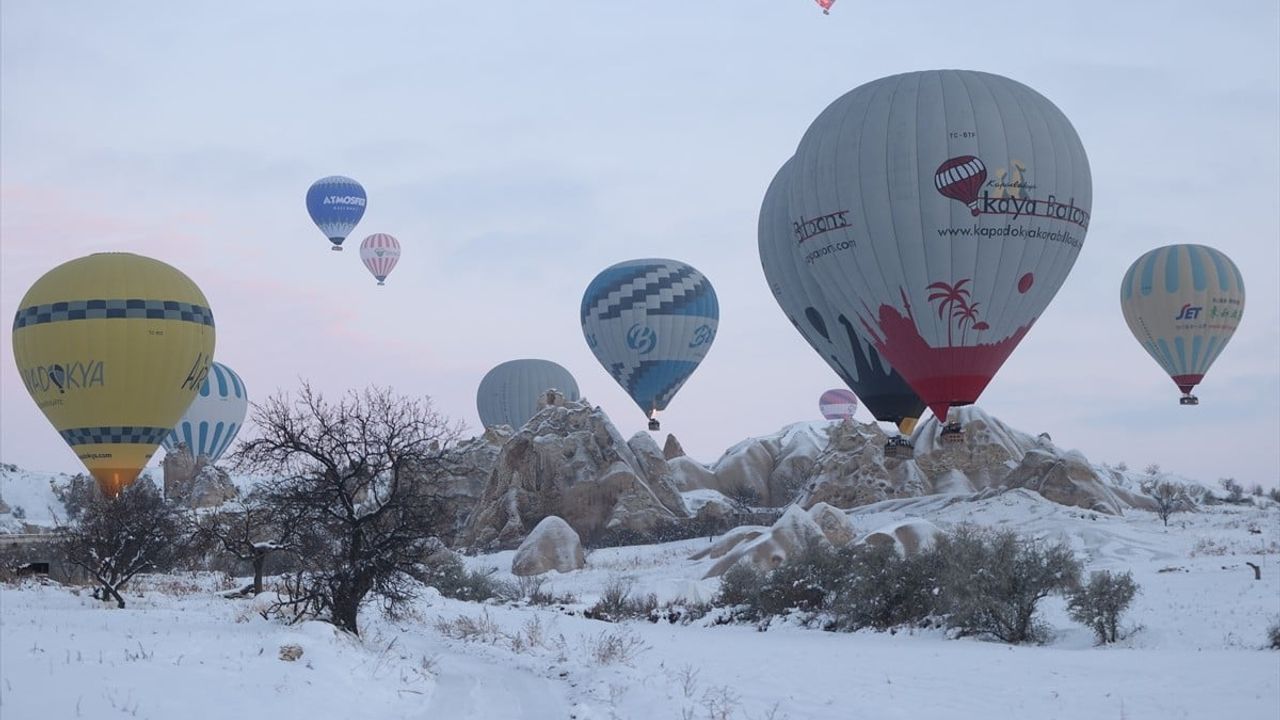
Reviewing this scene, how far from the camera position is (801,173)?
4447 cm

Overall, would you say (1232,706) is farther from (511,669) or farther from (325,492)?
(325,492)

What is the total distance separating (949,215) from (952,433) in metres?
8.55

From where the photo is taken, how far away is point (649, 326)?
75625 mm

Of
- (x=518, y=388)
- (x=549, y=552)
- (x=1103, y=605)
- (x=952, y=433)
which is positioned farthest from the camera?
(x=518, y=388)

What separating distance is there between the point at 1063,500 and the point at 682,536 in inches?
696

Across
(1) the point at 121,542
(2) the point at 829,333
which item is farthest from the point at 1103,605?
(1) the point at 121,542

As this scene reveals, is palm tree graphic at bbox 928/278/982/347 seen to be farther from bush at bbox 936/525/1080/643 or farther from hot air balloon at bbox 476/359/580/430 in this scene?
hot air balloon at bbox 476/359/580/430

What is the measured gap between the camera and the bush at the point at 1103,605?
1010 inches

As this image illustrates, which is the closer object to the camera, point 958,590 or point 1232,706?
point 1232,706

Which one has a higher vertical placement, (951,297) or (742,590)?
(951,297)

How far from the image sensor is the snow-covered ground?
14.1 metres

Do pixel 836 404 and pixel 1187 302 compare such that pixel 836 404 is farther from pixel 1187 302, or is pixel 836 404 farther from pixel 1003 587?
pixel 1003 587

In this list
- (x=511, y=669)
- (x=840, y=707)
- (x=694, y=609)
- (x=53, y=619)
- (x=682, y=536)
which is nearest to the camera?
(x=840, y=707)

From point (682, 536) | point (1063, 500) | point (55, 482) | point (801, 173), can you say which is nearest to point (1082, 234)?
point (801, 173)
